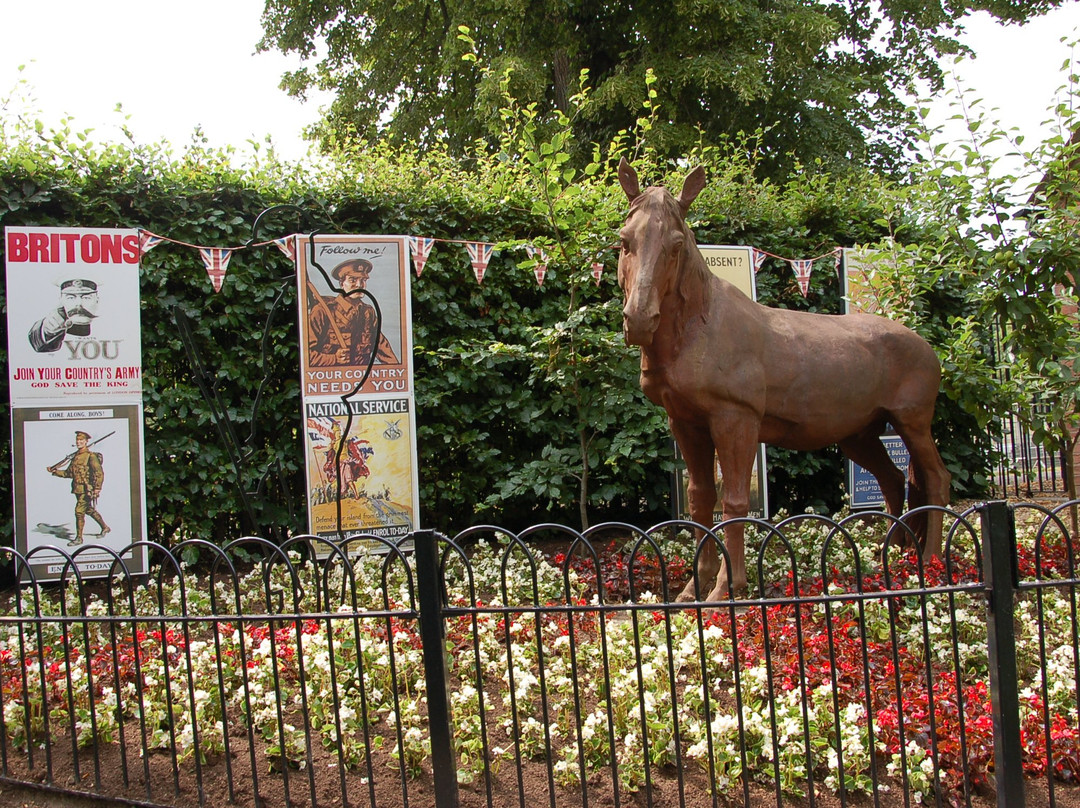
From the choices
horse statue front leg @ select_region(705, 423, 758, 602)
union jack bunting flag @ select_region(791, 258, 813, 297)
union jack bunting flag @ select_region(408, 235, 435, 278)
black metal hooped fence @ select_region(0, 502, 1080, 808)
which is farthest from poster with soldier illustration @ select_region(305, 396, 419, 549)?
union jack bunting flag @ select_region(791, 258, 813, 297)

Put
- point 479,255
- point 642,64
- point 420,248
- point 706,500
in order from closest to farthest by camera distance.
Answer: point 706,500 < point 420,248 < point 479,255 < point 642,64

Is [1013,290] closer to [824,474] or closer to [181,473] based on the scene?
[824,474]

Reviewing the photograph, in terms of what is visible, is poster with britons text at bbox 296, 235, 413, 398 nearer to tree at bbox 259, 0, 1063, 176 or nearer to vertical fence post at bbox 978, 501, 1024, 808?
vertical fence post at bbox 978, 501, 1024, 808

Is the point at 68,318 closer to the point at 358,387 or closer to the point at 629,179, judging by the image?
the point at 358,387

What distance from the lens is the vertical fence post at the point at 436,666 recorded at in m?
2.57

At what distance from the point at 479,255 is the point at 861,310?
10.7 ft

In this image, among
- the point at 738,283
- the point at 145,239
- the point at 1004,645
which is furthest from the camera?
the point at 738,283

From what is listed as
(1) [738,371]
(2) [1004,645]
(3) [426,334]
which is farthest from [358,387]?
(2) [1004,645]

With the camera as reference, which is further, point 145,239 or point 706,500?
point 145,239

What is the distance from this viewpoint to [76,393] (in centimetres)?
573

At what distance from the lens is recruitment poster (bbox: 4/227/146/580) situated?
5.59 meters

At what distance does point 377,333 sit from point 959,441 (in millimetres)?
5999

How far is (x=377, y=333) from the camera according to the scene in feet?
19.9

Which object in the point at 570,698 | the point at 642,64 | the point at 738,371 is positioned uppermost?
the point at 642,64
